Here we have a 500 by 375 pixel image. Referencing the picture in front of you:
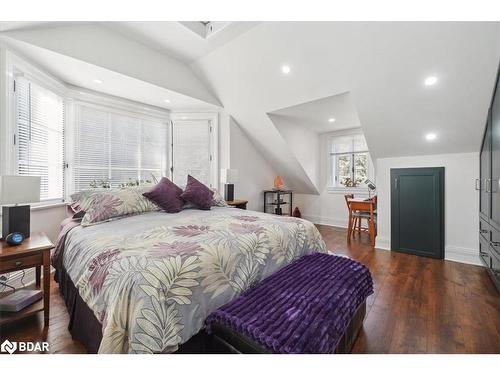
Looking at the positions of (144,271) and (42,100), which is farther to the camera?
(42,100)

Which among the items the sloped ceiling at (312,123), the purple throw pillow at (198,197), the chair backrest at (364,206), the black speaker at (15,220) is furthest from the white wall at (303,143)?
the black speaker at (15,220)

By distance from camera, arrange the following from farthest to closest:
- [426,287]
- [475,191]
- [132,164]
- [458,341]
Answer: [132,164] → [475,191] → [426,287] → [458,341]

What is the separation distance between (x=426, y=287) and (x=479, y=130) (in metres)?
1.97

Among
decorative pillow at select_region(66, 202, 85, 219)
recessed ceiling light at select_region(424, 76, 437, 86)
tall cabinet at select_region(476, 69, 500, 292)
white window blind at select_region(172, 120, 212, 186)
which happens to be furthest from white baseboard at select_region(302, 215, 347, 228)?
decorative pillow at select_region(66, 202, 85, 219)

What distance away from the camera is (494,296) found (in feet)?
7.04

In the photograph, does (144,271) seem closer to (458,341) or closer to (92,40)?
(458,341)

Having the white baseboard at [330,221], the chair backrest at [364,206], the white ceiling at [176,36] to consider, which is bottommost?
the white baseboard at [330,221]

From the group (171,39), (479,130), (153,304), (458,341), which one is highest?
(171,39)

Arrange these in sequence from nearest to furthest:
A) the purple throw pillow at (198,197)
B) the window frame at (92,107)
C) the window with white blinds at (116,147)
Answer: the purple throw pillow at (198,197) < the window frame at (92,107) < the window with white blinds at (116,147)

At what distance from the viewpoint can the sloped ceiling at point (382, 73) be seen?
7.05 feet

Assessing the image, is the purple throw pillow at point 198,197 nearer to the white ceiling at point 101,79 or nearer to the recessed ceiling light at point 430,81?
the white ceiling at point 101,79

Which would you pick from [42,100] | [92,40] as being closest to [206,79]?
[92,40]

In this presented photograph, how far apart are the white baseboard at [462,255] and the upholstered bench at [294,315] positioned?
2.49m

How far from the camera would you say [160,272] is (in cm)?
108
